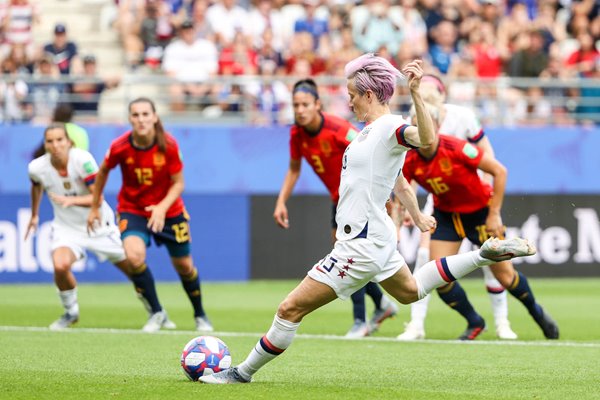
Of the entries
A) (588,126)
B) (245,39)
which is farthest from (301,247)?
(588,126)

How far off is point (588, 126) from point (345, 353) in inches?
478

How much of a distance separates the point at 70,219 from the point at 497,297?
460cm

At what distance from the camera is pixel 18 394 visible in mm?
7785

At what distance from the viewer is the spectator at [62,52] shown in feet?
66.8

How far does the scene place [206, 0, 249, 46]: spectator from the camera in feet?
71.7

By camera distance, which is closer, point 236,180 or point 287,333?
point 287,333

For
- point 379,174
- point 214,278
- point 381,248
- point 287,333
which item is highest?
point 379,174

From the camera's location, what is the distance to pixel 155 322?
12.6 metres

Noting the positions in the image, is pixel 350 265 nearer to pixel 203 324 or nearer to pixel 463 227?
pixel 463 227

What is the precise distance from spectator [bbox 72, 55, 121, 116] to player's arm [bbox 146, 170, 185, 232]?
7167 mm

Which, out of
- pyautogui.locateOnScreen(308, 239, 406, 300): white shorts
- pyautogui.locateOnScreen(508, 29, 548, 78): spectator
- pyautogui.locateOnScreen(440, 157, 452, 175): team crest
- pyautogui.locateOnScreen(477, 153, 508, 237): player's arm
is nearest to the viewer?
pyautogui.locateOnScreen(308, 239, 406, 300): white shorts

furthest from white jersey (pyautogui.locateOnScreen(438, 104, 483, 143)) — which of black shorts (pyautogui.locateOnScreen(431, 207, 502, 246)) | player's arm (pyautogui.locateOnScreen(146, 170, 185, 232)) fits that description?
player's arm (pyautogui.locateOnScreen(146, 170, 185, 232))

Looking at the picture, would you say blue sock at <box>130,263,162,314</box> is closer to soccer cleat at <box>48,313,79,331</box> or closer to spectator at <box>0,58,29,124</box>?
soccer cleat at <box>48,313,79,331</box>

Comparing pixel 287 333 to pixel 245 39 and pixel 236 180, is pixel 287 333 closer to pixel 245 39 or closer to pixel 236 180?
pixel 236 180
